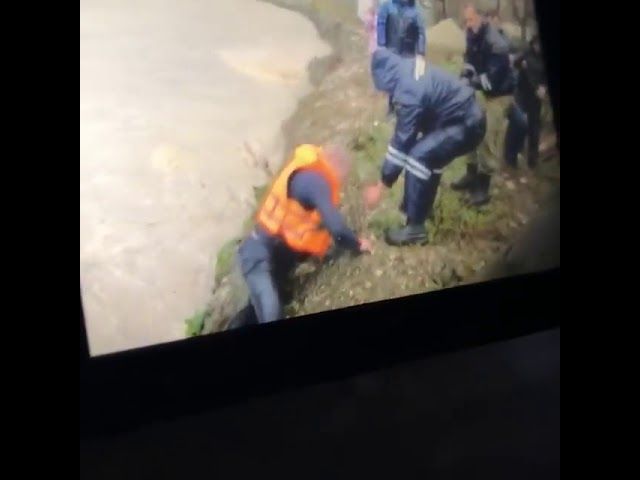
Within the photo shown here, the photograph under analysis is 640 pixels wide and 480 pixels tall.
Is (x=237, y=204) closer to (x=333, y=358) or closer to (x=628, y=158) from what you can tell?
(x=333, y=358)

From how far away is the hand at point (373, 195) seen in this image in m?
1.25

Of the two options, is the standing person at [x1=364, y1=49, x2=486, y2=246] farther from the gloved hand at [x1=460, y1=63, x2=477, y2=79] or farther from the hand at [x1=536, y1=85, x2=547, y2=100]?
the hand at [x1=536, y1=85, x2=547, y2=100]

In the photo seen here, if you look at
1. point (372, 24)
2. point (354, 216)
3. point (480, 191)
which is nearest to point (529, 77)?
point (480, 191)

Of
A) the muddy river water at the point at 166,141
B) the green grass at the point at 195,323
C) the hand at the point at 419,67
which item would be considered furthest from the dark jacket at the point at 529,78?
the green grass at the point at 195,323

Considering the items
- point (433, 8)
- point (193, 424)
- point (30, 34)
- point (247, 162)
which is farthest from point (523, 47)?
point (30, 34)

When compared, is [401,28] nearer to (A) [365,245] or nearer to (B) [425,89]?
(B) [425,89]

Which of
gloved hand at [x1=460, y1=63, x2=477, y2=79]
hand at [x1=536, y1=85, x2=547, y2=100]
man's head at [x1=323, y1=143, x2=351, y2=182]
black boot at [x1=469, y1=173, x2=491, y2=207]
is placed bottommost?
black boot at [x1=469, y1=173, x2=491, y2=207]

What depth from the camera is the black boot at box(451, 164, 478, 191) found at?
1.36 m

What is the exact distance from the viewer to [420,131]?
1299mm

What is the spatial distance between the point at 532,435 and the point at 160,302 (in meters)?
0.53

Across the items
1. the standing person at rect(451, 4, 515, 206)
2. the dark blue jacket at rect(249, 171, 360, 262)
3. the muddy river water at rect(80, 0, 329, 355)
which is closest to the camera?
the muddy river water at rect(80, 0, 329, 355)

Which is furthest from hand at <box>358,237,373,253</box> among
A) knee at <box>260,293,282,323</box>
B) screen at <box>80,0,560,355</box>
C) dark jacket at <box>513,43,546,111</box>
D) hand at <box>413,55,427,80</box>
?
dark jacket at <box>513,43,546,111</box>

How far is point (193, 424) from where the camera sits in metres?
1.11

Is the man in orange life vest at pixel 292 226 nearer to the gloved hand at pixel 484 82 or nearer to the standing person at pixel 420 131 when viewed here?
the standing person at pixel 420 131
